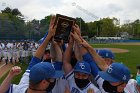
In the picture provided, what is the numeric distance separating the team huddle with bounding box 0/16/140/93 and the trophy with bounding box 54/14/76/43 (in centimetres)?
7

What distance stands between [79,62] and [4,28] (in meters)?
34.6

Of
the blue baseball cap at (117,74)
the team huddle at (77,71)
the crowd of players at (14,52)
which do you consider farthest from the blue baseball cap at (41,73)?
the crowd of players at (14,52)

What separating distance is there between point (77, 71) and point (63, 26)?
0.64m

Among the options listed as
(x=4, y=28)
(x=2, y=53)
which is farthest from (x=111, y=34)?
(x=2, y=53)

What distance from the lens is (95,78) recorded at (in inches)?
180

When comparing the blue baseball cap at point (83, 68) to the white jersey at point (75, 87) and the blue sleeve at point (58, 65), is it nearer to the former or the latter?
the white jersey at point (75, 87)

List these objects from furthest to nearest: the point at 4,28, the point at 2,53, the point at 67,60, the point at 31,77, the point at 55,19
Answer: the point at 4,28 → the point at 2,53 → the point at 67,60 → the point at 55,19 → the point at 31,77

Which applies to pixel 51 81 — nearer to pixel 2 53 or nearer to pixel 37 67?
pixel 37 67

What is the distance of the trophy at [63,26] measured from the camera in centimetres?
438

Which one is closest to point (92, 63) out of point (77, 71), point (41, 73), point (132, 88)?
point (77, 71)

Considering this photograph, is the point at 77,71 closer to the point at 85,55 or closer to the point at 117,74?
the point at 85,55

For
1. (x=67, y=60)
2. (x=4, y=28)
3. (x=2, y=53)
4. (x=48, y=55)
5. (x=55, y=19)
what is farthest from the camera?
(x=4, y=28)

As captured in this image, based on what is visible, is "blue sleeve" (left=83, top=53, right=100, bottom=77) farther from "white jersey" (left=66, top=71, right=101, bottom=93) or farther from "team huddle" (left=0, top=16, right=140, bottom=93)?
"white jersey" (left=66, top=71, right=101, bottom=93)

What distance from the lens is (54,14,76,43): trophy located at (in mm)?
4375
